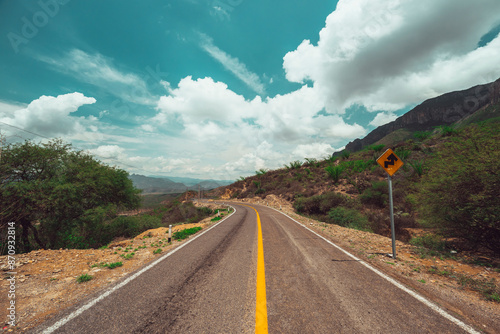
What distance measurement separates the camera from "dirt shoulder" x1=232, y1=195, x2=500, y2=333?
3036mm

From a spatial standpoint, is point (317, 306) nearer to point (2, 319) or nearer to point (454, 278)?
point (454, 278)

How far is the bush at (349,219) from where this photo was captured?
12696mm

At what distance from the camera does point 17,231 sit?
11211 millimetres

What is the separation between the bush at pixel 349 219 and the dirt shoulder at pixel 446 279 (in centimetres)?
602

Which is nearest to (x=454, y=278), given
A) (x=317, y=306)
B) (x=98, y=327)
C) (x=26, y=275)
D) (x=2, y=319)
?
(x=317, y=306)

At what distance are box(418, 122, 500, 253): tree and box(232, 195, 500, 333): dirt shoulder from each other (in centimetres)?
167

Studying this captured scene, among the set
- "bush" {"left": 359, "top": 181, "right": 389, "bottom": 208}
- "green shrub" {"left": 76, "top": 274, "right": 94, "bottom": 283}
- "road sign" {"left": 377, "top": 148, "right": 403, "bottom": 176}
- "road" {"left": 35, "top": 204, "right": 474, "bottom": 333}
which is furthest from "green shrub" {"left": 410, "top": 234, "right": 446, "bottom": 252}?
"green shrub" {"left": 76, "top": 274, "right": 94, "bottom": 283}

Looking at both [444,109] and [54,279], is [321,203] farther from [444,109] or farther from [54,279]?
[444,109]

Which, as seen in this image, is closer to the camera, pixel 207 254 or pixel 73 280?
pixel 73 280

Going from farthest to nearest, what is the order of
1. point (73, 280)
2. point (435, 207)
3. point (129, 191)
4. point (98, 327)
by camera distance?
point (129, 191) → point (435, 207) → point (73, 280) → point (98, 327)

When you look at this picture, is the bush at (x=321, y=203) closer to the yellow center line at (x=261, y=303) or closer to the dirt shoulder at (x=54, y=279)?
the yellow center line at (x=261, y=303)

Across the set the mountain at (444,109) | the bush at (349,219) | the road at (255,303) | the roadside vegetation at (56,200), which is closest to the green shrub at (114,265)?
the road at (255,303)

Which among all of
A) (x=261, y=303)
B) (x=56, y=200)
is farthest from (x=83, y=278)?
(x=56, y=200)

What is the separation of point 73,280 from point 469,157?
12.5 m
